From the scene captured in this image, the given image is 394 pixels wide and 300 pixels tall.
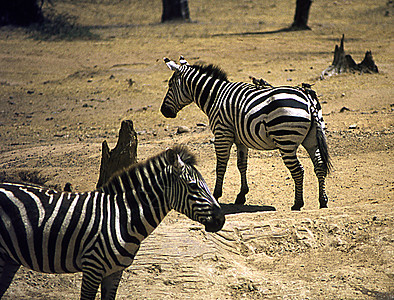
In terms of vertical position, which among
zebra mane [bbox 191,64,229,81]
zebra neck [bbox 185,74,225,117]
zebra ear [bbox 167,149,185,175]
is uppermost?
zebra mane [bbox 191,64,229,81]

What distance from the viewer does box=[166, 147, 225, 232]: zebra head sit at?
12.6ft

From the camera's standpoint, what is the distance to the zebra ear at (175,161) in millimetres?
3856

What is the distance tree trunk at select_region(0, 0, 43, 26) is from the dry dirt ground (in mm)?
1752

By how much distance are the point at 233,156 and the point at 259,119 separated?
250cm

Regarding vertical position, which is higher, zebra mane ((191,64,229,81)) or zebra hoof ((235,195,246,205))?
zebra mane ((191,64,229,81))

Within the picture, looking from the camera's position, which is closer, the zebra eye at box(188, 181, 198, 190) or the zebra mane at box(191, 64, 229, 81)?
the zebra eye at box(188, 181, 198, 190)

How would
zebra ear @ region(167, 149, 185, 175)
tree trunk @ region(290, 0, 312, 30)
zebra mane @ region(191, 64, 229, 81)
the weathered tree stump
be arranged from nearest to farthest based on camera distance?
zebra ear @ region(167, 149, 185, 175)
zebra mane @ region(191, 64, 229, 81)
the weathered tree stump
tree trunk @ region(290, 0, 312, 30)

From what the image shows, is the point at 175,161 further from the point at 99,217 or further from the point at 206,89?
the point at 206,89

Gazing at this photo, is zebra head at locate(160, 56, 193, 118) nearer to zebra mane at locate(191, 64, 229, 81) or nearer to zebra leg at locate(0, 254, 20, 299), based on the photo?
zebra mane at locate(191, 64, 229, 81)

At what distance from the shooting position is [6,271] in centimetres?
415

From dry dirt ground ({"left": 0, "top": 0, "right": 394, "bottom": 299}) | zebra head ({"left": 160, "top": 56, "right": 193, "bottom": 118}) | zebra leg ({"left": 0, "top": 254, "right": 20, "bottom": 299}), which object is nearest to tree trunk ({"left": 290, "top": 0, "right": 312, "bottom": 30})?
dry dirt ground ({"left": 0, "top": 0, "right": 394, "bottom": 299})

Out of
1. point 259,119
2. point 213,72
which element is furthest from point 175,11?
point 259,119

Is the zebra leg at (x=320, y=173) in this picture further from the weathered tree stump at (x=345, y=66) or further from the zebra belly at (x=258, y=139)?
the weathered tree stump at (x=345, y=66)

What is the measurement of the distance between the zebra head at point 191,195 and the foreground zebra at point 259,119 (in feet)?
8.73
